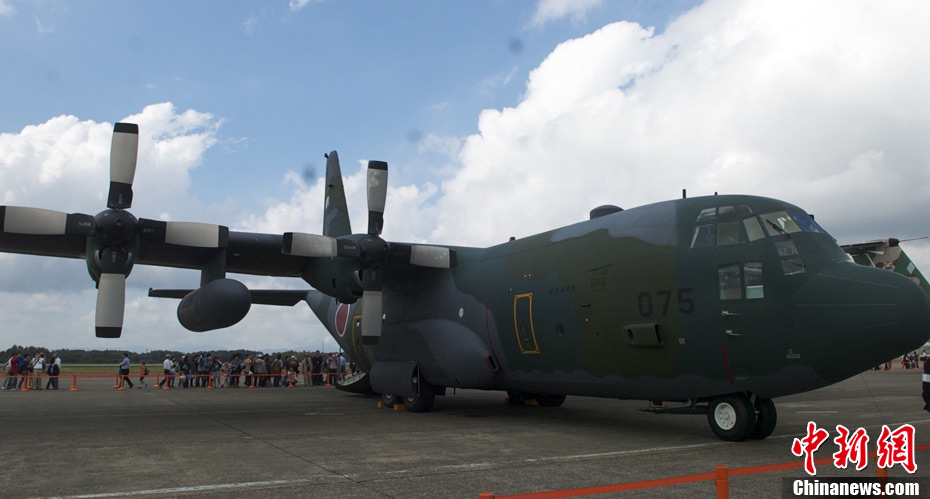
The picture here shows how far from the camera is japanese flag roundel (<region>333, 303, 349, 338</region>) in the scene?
19953 millimetres

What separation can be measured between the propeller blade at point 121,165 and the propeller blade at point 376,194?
5.15m

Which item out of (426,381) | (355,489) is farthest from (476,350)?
(355,489)

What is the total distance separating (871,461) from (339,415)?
1098 centimetres

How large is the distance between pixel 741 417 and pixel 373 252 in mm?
8493

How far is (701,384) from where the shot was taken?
10117 mm

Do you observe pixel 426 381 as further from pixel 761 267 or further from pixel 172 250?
pixel 761 267

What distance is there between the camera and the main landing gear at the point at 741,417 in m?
9.73

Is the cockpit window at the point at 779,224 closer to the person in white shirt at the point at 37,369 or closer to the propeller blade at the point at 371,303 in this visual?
the propeller blade at the point at 371,303

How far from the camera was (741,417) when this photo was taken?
9.73m

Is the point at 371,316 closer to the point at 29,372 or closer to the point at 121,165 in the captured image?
the point at 121,165

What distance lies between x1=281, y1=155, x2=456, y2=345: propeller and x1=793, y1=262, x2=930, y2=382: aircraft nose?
27.7ft

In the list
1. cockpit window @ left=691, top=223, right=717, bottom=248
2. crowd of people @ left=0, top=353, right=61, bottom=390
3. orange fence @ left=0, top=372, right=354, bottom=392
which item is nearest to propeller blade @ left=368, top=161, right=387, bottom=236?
cockpit window @ left=691, top=223, right=717, bottom=248
